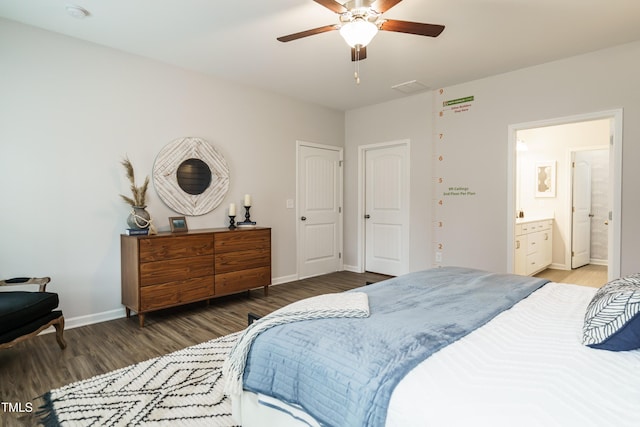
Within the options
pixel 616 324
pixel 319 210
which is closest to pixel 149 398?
pixel 616 324

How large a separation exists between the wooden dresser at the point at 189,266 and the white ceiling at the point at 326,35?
5.89ft

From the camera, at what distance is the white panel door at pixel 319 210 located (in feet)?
16.3

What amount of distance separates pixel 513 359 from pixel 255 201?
3673mm

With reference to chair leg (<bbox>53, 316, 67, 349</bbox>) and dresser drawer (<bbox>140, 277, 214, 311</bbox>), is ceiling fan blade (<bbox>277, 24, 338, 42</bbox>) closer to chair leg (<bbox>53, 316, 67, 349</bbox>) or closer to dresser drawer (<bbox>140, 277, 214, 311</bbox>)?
dresser drawer (<bbox>140, 277, 214, 311</bbox>)

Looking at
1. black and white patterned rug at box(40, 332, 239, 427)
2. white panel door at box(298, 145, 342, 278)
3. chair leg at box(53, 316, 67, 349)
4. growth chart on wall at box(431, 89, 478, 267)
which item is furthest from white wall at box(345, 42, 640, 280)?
chair leg at box(53, 316, 67, 349)

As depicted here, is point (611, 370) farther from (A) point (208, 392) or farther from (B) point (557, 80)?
(B) point (557, 80)

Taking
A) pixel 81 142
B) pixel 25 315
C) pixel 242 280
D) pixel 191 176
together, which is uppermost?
pixel 81 142

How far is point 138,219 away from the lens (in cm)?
320

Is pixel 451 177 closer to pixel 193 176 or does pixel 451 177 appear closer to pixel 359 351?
pixel 193 176

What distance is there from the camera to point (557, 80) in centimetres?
356

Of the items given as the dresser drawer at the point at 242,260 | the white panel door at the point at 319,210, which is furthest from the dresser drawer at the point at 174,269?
the white panel door at the point at 319,210

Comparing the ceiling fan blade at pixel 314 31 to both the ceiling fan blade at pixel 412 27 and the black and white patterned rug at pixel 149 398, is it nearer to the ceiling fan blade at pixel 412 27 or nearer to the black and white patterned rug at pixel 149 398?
the ceiling fan blade at pixel 412 27

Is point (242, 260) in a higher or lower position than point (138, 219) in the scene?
lower

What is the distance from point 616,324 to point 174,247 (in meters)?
3.17
